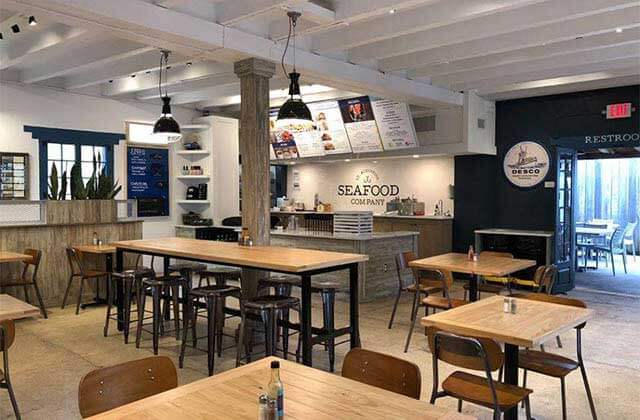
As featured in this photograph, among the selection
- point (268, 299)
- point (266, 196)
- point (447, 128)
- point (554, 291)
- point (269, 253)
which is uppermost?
point (447, 128)

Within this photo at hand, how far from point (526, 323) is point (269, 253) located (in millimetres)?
2326

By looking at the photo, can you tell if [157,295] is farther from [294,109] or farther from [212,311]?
[294,109]

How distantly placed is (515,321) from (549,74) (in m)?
5.11

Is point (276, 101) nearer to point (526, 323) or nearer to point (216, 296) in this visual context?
point (216, 296)

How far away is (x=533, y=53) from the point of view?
6.17m

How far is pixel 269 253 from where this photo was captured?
4.61m

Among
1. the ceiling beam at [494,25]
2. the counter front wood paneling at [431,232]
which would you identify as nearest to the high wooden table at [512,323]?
the ceiling beam at [494,25]

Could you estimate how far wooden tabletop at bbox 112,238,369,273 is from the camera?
13.0ft

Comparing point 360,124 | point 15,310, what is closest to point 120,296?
point 15,310

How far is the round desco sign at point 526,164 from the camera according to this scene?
8.33 m

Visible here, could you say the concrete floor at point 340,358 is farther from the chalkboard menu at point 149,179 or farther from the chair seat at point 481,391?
the chalkboard menu at point 149,179

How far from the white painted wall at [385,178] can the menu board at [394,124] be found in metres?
1.21

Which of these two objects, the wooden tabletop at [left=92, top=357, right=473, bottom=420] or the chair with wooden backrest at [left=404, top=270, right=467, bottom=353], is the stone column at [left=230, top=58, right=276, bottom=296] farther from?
the wooden tabletop at [left=92, top=357, right=473, bottom=420]

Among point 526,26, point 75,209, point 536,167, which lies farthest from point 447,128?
point 75,209
